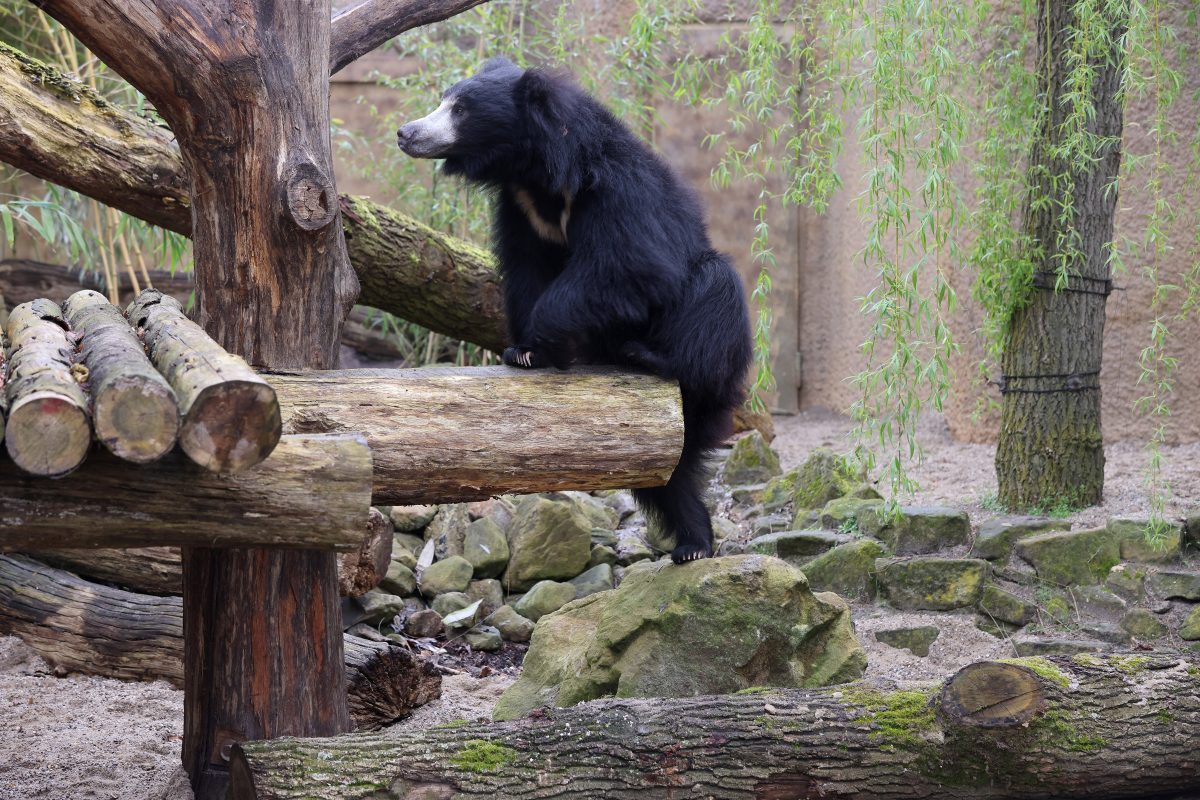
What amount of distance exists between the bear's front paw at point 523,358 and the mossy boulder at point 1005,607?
6.53 feet

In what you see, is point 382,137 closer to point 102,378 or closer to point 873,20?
point 873,20

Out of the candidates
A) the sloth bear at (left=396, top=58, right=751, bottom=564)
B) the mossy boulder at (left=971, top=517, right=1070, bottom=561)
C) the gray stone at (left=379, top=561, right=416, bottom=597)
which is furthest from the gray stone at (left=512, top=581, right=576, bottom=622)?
the mossy boulder at (left=971, top=517, right=1070, bottom=561)

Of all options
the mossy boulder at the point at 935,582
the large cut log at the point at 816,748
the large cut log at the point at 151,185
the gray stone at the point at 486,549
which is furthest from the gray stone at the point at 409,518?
the large cut log at the point at 816,748

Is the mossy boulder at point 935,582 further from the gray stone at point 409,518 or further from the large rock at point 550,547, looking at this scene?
the gray stone at point 409,518

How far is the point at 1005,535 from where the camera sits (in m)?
4.11

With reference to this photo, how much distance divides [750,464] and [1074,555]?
2.11 meters

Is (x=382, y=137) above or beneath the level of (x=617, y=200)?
above

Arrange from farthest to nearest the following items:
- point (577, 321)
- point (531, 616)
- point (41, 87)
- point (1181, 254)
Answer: point (1181, 254) < point (531, 616) < point (41, 87) < point (577, 321)

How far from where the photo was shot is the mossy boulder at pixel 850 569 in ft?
13.9

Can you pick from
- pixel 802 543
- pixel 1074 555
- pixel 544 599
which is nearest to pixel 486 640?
pixel 544 599

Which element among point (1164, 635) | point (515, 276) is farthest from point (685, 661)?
point (1164, 635)

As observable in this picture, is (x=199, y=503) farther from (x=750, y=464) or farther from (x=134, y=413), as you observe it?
(x=750, y=464)

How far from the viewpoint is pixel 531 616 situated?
4.74 m

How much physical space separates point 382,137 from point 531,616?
402 cm
